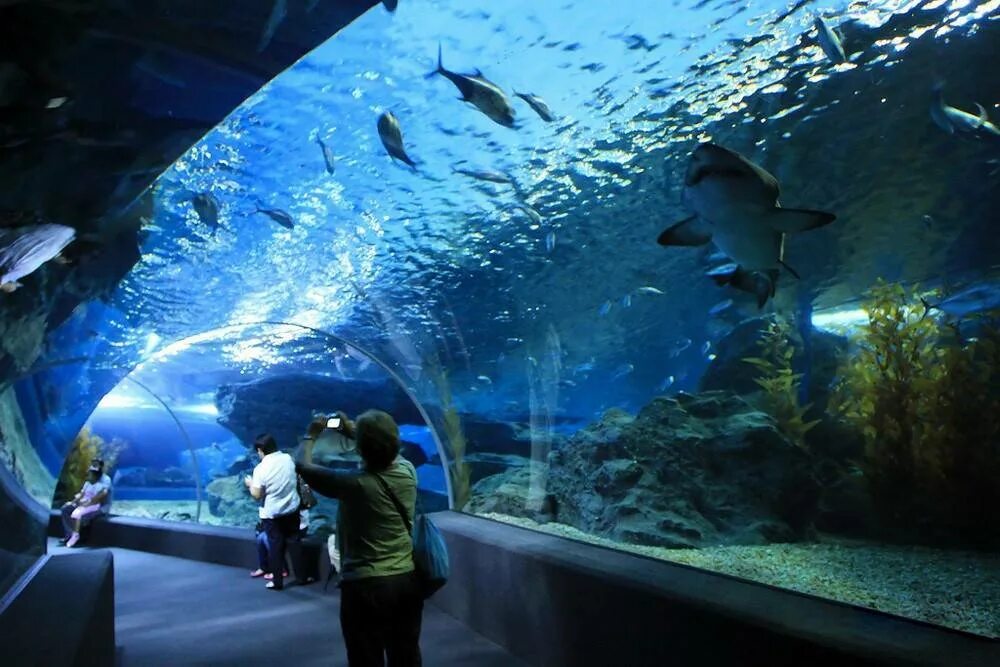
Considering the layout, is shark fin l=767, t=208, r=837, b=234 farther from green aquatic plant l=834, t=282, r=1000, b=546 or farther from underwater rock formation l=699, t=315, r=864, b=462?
underwater rock formation l=699, t=315, r=864, b=462

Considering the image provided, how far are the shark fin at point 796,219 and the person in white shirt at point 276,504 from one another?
5.67 metres

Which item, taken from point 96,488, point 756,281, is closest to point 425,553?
point 756,281

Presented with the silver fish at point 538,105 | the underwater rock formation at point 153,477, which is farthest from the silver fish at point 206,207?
the underwater rock formation at point 153,477

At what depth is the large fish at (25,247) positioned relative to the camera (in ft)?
10.6

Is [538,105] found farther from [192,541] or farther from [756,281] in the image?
[192,541]

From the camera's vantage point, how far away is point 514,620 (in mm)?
4590

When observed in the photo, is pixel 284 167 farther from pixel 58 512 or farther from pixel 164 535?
pixel 58 512

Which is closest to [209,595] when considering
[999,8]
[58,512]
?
[58,512]

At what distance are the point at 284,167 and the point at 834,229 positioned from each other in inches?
267

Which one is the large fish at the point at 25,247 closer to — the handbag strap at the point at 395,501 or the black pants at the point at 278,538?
the handbag strap at the point at 395,501

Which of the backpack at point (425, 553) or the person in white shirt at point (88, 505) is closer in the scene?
the backpack at point (425, 553)

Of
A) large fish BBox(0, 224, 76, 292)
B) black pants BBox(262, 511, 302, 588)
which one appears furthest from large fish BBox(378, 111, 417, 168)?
black pants BBox(262, 511, 302, 588)

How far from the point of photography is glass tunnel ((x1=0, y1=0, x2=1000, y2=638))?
4898 mm

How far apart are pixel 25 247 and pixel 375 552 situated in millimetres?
2570
